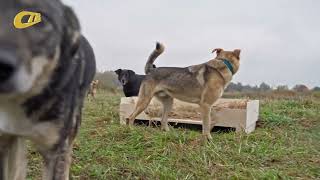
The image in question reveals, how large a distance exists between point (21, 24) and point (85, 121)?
5142 millimetres

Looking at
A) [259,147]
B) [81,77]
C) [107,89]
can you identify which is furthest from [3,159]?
[107,89]

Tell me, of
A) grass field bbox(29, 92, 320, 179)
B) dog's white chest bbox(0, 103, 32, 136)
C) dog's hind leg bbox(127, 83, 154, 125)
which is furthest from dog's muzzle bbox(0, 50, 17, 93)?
dog's hind leg bbox(127, 83, 154, 125)

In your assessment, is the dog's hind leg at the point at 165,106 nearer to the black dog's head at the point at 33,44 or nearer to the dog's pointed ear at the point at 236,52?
the dog's pointed ear at the point at 236,52

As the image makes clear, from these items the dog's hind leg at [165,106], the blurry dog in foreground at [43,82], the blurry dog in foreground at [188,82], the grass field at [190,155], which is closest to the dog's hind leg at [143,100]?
the blurry dog in foreground at [188,82]

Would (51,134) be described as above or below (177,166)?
above

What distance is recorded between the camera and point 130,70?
11.0m

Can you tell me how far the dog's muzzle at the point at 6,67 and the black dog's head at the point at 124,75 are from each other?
8717mm

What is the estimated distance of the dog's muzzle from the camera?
1.79 metres

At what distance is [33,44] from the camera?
205 centimetres

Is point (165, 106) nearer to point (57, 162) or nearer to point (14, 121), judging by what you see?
point (57, 162)

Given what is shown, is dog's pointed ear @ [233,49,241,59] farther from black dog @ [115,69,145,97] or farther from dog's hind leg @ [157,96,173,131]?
black dog @ [115,69,145,97]

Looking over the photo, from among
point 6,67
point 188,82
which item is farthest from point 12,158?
point 188,82

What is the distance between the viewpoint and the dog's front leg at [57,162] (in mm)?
2586

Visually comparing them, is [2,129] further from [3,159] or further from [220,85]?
[220,85]
